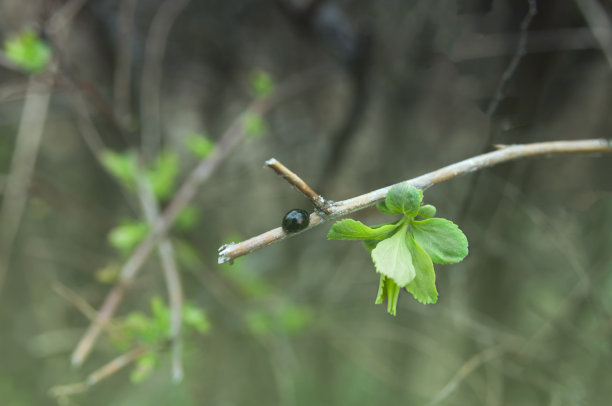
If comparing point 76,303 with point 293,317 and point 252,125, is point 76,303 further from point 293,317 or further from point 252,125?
point 293,317

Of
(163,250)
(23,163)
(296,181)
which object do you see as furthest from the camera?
(23,163)

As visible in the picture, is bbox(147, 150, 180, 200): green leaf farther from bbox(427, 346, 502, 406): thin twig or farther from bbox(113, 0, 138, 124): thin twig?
bbox(427, 346, 502, 406): thin twig

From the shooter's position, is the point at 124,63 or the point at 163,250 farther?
the point at 124,63

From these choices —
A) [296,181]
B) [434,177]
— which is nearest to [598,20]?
[434,177]

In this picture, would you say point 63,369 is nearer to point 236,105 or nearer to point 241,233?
point 241,233

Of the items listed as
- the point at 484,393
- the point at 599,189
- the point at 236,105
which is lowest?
the point at 484,393

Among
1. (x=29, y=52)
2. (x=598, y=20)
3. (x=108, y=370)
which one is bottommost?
(x=108, y=370)

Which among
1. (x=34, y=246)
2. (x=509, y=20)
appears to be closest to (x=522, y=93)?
(x=509, y=20)
